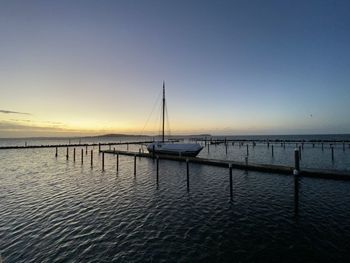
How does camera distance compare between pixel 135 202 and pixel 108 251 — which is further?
pixel 135 202

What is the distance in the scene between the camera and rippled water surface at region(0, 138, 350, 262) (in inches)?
376

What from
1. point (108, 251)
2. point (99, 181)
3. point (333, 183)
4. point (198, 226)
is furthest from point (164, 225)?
point (333, 183)

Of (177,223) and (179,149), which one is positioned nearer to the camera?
(177,223)

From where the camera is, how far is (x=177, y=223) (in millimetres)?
12695

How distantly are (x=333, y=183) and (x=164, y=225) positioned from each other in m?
18.1

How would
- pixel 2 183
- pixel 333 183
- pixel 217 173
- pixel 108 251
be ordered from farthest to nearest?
pixel 217 173
pixel 2 183
pixel 333 183
pixel 108 251

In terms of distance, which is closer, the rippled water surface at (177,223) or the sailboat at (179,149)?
the rippled water surface at (177,223)

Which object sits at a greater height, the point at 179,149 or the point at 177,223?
the point at 179,149

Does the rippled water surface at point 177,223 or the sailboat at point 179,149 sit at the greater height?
the sailboat at point 179,149

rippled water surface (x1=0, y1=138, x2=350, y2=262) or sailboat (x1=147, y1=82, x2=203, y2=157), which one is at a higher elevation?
sailboat (x1=147, y1=82, x2=203, y2=157)

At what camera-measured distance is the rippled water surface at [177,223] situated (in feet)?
31.3

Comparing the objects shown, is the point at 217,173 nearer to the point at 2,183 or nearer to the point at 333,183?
the point at 333,183

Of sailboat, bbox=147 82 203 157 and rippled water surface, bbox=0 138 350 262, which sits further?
sailboat, bbox=147 82 203 157

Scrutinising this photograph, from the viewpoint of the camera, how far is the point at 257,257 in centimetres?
917
